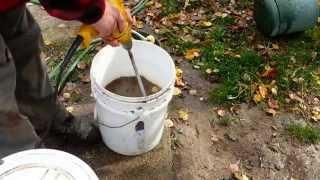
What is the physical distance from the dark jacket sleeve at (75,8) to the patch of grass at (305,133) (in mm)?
2053

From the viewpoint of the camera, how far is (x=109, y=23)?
85.1 inches

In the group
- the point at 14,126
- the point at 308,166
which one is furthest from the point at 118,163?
the point at 308,166

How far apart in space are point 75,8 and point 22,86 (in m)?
1.03

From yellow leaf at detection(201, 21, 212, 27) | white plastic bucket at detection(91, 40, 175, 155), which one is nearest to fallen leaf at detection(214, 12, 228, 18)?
yellow leaf at detection(201, 21, 212, 27)

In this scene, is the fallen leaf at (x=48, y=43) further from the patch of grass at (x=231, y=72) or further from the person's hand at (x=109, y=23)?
the person's hand at (x=109, y=23)

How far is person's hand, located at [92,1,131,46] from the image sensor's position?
2.13 metres

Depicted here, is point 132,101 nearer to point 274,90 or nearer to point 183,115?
point 183,115

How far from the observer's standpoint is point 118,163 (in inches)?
129

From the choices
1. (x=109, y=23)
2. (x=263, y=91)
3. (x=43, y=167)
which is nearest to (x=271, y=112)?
(x=263, y=91)

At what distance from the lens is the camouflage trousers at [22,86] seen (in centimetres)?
231

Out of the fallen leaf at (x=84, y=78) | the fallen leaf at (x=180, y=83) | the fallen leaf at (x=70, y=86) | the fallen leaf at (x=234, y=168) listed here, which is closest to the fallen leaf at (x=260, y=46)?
the fallen leaf at (x=180, y=83)

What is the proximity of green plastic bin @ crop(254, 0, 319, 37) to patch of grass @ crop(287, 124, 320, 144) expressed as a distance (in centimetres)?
98

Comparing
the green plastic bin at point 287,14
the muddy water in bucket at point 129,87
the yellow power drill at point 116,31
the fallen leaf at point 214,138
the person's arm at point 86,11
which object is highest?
the person's arm at point 86,11

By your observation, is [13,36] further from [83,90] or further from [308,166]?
[308,166]
